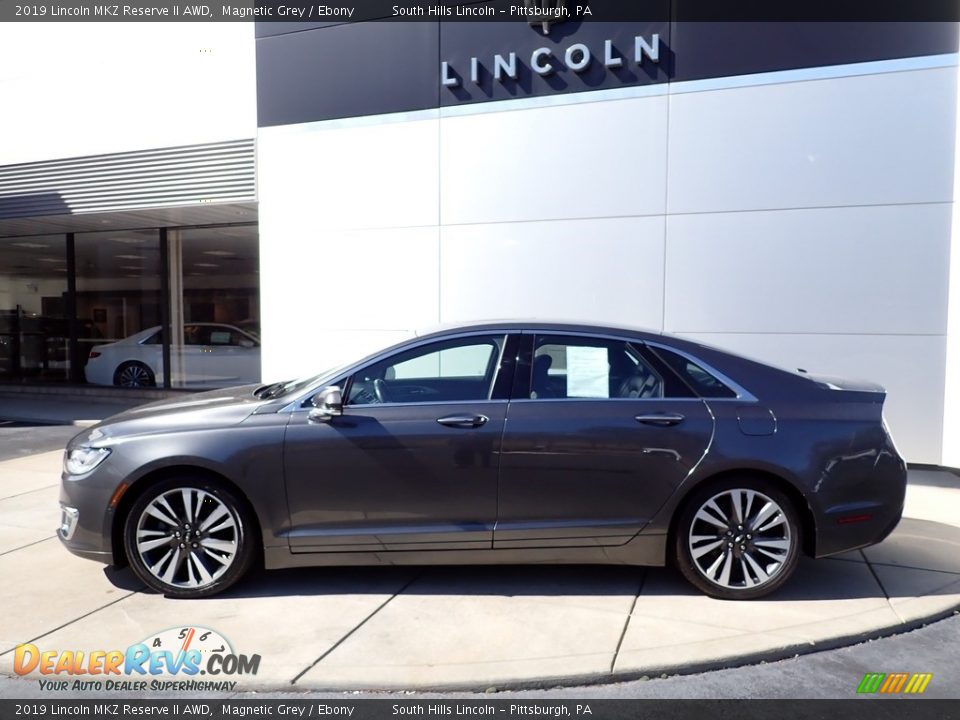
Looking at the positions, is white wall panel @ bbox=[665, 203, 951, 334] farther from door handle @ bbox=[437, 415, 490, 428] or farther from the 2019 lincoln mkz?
door handle @ bbox=[437, 415, 490, 428]

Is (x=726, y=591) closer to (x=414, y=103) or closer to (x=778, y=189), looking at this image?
(x=778, y=189)

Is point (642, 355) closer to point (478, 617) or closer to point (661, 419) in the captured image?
point (661, 419)

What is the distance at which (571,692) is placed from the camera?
11.0 feet

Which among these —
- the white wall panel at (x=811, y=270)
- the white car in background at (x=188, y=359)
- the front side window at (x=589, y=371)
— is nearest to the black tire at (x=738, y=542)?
the front side window at (x=589, y=371)

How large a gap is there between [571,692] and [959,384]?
5711 mm

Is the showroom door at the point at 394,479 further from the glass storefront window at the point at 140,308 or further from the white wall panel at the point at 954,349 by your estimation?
the glass storefront window at the point at 140,308

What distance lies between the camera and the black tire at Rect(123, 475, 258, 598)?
419 centimetres

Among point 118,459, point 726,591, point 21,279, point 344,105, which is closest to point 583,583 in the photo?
point 726,591

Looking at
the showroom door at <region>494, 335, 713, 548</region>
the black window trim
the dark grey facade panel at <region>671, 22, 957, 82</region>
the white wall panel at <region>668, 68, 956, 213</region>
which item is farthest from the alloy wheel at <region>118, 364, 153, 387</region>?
the showroom door at <region>494, 335, 713, 548</region>

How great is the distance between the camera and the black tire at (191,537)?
4191 millimetres

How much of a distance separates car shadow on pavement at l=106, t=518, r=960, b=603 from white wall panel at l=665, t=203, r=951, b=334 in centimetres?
306

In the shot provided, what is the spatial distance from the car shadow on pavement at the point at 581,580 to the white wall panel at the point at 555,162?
14.2 feet

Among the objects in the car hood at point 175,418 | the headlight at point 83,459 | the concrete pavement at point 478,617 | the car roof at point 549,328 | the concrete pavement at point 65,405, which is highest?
the car roof at point 549,328

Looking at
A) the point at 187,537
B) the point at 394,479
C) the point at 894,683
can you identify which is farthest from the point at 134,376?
the point at 894,683
